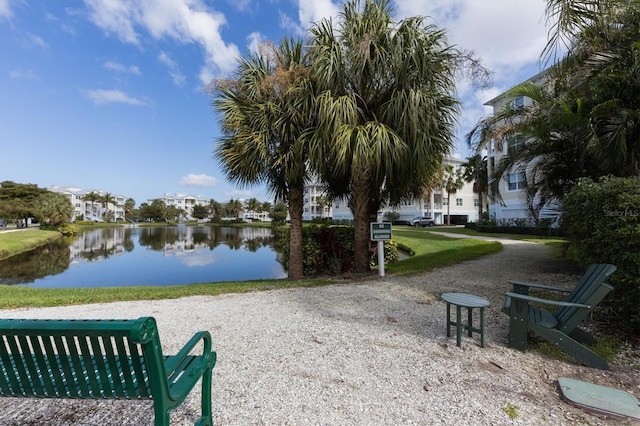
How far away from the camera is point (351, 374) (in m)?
3.01

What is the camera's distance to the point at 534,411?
7.95 ft

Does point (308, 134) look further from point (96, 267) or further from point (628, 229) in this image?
point (96, 267)

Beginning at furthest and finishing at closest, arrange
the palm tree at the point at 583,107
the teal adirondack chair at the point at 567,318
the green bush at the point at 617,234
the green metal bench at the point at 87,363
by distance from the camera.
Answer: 1. the palm tree at the point at 583,107
2. the green bush at the point at 617,234
3. the teal adirondack chair at the point at 567,318
4. the green metal bench at the point at 87,363

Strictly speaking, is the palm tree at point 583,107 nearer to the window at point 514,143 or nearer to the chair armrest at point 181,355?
A: the window at point 514,143

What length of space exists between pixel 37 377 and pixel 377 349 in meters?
2.95

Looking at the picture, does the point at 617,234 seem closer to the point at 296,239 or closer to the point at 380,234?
the point at 380,234

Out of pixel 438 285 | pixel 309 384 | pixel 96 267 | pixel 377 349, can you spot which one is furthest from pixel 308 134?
pixel 96 267

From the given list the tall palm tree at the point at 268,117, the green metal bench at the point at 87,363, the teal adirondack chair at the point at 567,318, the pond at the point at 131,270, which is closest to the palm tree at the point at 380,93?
the tall palm tree at the point at 268,117

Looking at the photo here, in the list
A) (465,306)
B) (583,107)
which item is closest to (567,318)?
(465,306)

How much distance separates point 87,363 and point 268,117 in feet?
23.6

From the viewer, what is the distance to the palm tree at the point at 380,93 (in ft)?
22.8

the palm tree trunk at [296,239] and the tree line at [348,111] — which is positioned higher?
the tree line at [348,111]

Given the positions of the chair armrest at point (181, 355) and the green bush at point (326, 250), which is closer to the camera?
the chair armrest at point (181, 355)

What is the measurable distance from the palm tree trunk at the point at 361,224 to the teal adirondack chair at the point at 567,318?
4939mm
